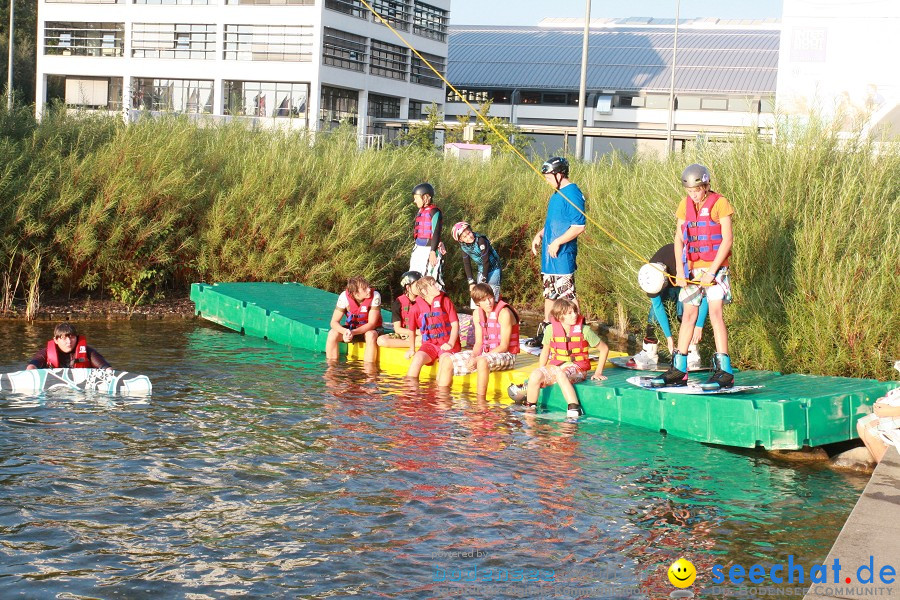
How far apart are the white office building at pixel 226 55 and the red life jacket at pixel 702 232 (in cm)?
4316

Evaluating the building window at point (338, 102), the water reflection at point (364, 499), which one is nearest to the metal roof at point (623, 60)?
the building window at point (338, 102)

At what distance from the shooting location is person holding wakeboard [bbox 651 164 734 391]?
979 centimetres

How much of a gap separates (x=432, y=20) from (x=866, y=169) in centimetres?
5425

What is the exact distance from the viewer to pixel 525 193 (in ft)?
68.6

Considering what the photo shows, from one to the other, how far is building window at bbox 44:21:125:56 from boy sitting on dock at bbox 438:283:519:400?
50565 mm

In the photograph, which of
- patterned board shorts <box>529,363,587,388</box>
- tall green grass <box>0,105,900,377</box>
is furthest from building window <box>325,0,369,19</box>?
patterned board shorts <box>529,363,587,388</box>

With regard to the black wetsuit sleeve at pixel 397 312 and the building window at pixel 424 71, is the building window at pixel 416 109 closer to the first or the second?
the building window at pixel 424 71

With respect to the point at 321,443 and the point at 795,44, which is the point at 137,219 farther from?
the point at 795,44

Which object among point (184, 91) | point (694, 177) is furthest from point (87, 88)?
point (694, 177)

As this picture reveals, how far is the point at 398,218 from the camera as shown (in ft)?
61.1

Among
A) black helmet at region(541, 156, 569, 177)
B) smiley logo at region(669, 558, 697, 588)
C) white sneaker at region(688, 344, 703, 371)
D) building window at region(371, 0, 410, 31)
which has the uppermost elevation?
building window at region(371, 0, 410, 31)

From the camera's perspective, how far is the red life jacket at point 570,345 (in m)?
10.6

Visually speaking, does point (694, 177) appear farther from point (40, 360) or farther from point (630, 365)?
point (40, 360)

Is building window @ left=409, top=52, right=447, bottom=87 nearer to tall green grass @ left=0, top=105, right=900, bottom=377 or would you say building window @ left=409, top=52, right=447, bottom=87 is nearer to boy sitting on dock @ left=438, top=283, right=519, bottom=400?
tall green grass @ left=0, top=105, right=900, bottom=377
